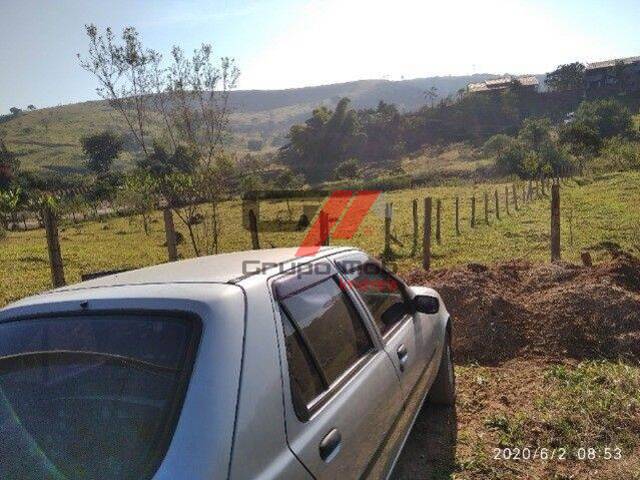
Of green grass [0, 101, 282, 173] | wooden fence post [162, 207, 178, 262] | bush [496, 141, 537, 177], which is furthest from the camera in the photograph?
green grass [0, 101, 282, 173]

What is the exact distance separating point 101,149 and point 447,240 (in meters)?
78.3

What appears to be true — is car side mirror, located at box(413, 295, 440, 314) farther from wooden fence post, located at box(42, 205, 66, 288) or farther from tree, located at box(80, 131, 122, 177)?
tree, located at box(80, 131, 122, 177)

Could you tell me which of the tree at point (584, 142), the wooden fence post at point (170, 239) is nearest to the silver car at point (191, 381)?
the wooden fence post at point (170, 239)

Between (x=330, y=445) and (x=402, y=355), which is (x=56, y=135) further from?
(x=330, y=445)

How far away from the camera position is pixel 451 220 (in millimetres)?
21078

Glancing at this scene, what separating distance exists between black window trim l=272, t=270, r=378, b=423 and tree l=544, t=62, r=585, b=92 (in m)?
97.2

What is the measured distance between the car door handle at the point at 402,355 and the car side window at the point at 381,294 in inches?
5.6

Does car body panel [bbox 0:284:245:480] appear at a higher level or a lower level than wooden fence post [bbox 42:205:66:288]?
higher

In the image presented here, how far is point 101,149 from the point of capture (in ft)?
264

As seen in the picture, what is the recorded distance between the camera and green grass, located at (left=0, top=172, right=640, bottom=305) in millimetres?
12594

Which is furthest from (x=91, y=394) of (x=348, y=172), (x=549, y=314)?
(x=348, y=172)

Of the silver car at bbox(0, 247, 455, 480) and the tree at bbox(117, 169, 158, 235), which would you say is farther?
the tree at bbox(117, 169, 158, 235)

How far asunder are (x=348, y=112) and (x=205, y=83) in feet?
227

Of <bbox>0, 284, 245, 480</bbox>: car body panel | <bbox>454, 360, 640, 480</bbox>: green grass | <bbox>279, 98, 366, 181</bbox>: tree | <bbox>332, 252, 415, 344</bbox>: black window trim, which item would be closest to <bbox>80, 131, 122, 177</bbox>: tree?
<bbox>279, 98, 366, 181</bbox>: tree
